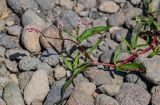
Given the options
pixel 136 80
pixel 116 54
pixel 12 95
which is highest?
pixel 116 54

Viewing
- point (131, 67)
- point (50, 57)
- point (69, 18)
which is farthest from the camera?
point (69, 18)


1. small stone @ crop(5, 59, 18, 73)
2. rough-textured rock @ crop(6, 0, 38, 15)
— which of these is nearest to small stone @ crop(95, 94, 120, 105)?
small stone @ crop(5, 59, 18, 73)

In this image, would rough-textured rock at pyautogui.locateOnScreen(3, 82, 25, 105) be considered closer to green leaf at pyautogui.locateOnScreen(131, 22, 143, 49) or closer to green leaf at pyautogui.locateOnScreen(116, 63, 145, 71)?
green leaf at pyautogui.locateOnScreen(116, 63, 145, 71)

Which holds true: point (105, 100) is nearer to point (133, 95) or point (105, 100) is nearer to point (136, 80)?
point (133, 95)

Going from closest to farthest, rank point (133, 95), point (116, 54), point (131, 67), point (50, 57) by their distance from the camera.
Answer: point (133, 95), point (131, 67), point (116, 54), point (50, 57)

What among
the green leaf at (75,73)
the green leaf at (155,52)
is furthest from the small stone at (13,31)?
the green leaf at (155,52)

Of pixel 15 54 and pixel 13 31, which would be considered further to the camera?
pixel 13 31

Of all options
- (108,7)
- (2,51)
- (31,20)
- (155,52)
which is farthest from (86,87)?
(108,7)
